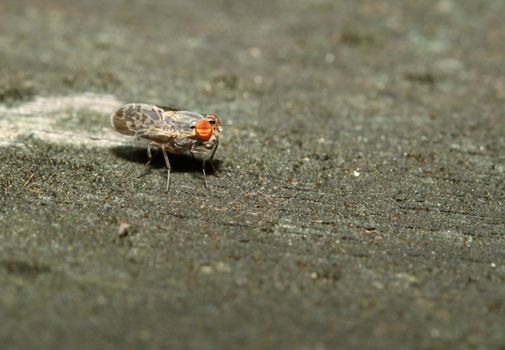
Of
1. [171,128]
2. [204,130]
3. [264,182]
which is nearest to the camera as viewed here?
[264,182]

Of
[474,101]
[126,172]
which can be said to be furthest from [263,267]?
[474,101]

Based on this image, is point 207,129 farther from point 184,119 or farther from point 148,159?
point 148,159

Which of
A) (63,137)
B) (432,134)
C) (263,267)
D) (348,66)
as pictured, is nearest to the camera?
(263,267)

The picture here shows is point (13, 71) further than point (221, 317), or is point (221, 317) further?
point (13, 71)

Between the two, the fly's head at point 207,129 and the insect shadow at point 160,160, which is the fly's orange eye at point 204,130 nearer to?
the fly's head at point 207,129

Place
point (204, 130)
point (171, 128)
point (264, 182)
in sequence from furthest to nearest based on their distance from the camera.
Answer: point (171, 128), point (204, 130), point (264, 182)

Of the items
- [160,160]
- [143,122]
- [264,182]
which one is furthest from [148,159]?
[264,182]

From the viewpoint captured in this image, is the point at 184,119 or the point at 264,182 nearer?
the point at 264,182

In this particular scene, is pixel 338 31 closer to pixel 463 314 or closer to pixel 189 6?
pixel 189 6

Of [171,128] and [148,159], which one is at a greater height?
[171,128]
